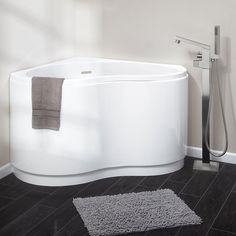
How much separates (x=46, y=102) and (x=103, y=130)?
18.1 inches

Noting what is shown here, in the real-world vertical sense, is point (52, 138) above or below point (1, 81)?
below

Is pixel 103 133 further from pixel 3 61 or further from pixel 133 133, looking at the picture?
pixel 3 61

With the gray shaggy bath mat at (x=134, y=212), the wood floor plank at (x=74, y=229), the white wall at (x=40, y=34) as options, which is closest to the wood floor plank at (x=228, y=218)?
the gray shaggy bath mat at (x=134, y=212)

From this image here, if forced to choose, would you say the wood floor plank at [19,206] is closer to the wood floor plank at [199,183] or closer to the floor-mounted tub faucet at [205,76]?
the wood floor plank at [199,183]

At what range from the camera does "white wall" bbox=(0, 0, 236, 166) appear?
3.41 m

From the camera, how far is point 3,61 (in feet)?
A: 10.9

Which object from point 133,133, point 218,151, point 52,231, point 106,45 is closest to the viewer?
point 52,231

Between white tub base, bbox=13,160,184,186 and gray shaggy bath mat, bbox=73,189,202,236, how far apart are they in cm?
28

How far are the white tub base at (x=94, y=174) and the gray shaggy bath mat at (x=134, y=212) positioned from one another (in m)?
0.28

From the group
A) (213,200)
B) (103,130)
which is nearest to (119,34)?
(103,130)

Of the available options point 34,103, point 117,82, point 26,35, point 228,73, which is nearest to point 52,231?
point 34,103

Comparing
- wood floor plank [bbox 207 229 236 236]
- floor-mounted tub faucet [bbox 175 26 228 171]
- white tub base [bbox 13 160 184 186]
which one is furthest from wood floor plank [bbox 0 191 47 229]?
floor-mounted tub faucet [bbox 175 26 228 171]

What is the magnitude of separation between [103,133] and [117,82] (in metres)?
0.38

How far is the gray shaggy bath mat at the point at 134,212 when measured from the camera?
106 inches
